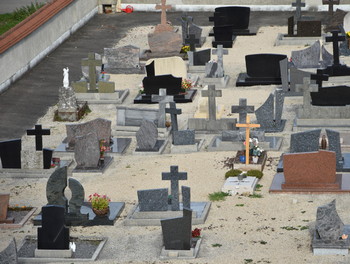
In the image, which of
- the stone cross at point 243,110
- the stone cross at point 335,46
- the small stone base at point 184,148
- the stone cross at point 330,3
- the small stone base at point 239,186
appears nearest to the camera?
the small stone base at point 239,186

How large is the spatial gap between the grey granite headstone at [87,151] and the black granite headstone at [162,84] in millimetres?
7327

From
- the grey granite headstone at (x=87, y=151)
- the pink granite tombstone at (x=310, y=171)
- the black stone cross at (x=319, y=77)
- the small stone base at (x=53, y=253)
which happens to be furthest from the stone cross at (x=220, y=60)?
the small stone base at (x=53, y=253)

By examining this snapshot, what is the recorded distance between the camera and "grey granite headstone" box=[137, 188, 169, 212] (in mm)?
28984

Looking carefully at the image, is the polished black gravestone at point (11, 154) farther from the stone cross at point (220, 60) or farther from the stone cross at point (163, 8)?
the stone cross at point (163, 8)

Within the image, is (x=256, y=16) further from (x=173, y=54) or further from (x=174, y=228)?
(x=174, y=228)

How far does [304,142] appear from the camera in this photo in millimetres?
31953

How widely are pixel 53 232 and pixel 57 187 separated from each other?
92.5 inches

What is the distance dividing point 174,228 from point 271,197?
4.25 meters

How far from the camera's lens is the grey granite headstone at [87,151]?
32600mm

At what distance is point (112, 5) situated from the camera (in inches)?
2197

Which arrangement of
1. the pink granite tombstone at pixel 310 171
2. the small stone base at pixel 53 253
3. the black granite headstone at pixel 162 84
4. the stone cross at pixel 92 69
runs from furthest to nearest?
the stone cross at pixel 92 69 < the black granite headstone at pixel 162 84 < the pink granite tombstone at pixel 310 171 < the small stone base at pixel 53 253

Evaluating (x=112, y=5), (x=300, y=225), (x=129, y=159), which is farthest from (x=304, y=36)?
(x=300, y=225)

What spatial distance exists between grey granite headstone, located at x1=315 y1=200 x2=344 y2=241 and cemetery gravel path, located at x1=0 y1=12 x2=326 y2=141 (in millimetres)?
13246

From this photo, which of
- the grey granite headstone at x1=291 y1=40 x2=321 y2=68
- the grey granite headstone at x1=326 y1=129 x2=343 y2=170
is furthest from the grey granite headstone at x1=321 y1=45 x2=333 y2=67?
the grey granite headstone at x1=326 y1=129 x2=343 y2=170
